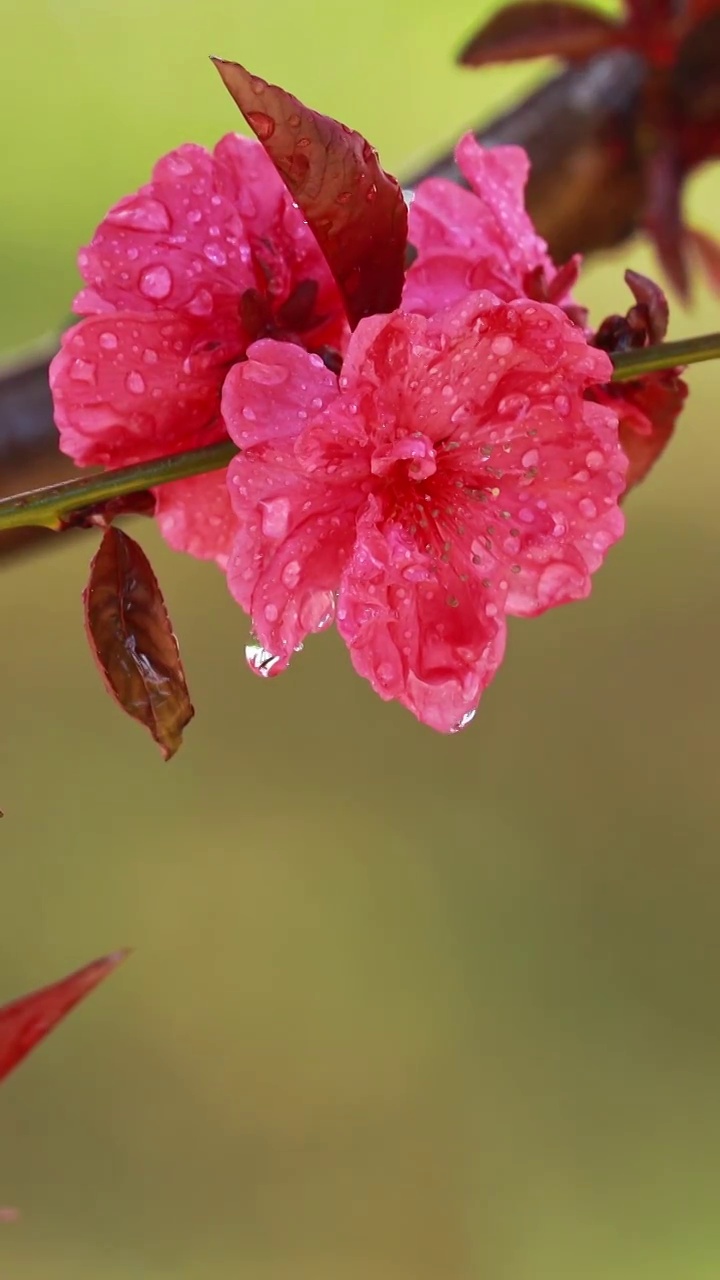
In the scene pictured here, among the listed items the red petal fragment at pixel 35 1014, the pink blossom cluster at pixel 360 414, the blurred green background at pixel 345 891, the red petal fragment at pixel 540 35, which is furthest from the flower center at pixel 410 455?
the blurred green background at pixel 345 891

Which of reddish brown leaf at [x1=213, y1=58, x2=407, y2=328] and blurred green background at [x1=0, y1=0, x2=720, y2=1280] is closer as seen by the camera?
reddish brown leaf at [x1=213, y1=58, x2=407, y2=328]

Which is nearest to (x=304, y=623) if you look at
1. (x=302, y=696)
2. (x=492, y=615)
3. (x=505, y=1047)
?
(x=492, y=615)

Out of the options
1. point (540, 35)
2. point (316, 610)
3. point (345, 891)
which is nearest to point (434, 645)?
point (316, 610)

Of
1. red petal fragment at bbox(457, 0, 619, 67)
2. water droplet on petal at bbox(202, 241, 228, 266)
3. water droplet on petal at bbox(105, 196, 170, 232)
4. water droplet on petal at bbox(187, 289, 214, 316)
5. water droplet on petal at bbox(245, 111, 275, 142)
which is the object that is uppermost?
red petal fragment at bbox(457, 0, 619, 67)

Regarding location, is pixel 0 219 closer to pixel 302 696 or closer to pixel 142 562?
pixel 302 696

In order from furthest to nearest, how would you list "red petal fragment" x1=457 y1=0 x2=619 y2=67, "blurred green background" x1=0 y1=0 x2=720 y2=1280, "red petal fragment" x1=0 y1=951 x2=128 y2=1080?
"blurred green background" x1=0 y1=0 x2=720 y2=1280
"red petal fragment" x1=457 y1=0 x2=619 y2=67
"red petal fragment" x1=0 y1=951 x2=128 y2=1080

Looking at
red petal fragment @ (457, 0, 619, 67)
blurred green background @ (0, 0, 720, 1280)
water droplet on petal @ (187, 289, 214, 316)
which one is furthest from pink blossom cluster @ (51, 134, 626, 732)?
blurred green background @ (0, 0, 720, 1280)

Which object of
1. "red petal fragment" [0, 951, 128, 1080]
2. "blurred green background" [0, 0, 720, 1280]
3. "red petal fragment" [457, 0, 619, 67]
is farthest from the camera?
"blurred green background" [0, 0, 720, 1280]

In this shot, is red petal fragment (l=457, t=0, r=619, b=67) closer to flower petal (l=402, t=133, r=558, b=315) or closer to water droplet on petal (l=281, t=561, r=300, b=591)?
flower petal (l=402, t=133, r=558, b=315)

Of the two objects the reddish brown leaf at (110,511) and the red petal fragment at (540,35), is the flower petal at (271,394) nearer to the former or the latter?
the reddish brown leaf at (110,511)
